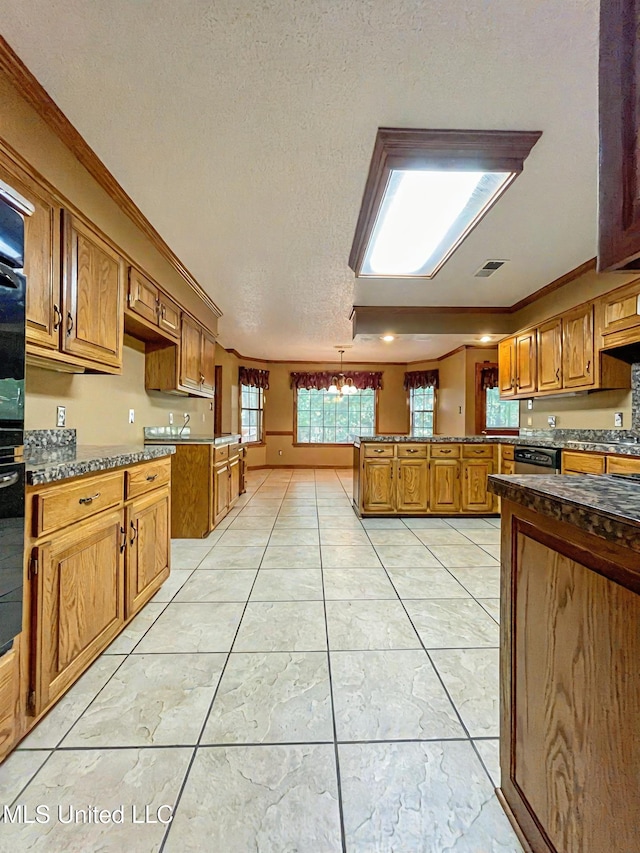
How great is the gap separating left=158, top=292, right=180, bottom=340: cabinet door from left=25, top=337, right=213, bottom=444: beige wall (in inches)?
11.6

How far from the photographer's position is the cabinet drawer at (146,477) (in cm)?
183

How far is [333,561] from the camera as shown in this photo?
9.26 feet

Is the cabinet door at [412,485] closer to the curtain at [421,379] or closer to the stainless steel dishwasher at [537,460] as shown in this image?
the stainless steel dishwasher at [537,460]

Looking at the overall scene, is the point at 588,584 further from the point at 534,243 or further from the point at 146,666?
the point at 534,243

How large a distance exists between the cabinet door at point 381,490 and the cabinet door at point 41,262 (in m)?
3.13

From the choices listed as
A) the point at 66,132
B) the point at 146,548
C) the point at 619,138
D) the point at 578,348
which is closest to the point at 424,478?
the point at 578,348

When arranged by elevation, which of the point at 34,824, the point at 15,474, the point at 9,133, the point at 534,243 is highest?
the point at 534,243

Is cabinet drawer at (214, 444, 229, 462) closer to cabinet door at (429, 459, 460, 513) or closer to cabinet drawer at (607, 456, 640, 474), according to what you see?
cabinet door at (429, 459, 460, 513)

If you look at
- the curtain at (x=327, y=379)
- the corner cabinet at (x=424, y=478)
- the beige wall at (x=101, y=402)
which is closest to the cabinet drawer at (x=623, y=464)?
the corner cabinet at (x=424, y=478)

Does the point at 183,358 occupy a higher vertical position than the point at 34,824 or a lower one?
higher

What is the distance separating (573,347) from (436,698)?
124 inches

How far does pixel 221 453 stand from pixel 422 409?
5.45 m

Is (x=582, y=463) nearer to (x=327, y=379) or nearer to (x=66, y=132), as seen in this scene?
(x=66, y=132)

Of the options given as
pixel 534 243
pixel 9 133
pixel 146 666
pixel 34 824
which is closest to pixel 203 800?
pixel 34 824
